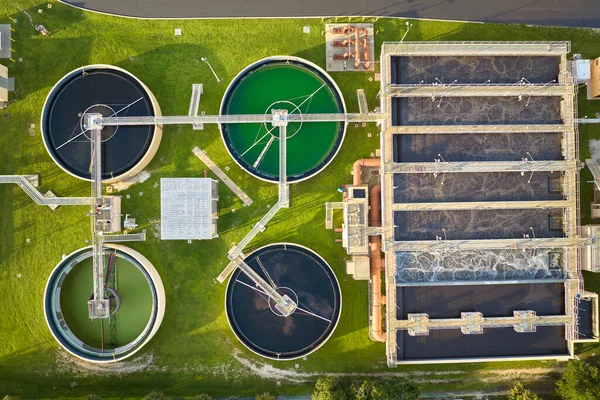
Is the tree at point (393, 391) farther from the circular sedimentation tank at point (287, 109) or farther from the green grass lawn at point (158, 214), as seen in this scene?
the circular sedimentation tank at point (287, 109)

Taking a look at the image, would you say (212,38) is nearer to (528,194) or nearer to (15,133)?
(15,133)

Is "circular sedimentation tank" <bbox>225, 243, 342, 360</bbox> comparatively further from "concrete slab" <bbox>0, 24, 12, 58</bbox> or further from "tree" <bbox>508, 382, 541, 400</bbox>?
"concrete slab" <bbox>0, 24, 12, 58</bbox>

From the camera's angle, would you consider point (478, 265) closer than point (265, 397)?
No

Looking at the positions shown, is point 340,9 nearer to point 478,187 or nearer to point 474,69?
point 474,69

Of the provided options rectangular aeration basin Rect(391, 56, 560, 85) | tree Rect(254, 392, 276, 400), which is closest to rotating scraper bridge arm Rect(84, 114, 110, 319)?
tree Rect(254, 392, 276, 400)

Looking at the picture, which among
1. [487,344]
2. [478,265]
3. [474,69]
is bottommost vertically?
[487,344]

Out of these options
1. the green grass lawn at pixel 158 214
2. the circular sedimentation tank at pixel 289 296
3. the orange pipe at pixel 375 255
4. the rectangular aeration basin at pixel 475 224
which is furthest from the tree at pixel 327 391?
the rectangular aeration basin at pixel 475 224

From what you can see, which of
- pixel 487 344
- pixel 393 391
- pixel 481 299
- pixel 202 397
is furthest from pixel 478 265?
pixel 202 397

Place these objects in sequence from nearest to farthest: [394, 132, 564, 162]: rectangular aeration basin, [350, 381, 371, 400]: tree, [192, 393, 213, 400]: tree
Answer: [350, 381, 371, 400]: tree < [192, 393, 213, 400]: tree < [394, 132, 564, 162]: rectangular aeration basin
